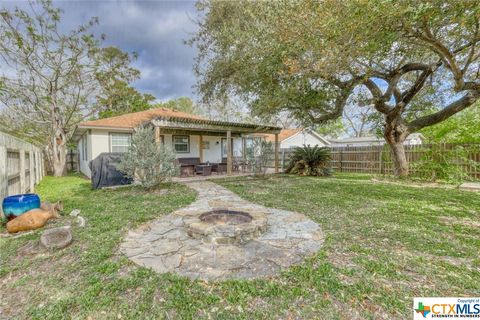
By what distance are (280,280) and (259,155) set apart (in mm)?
7768

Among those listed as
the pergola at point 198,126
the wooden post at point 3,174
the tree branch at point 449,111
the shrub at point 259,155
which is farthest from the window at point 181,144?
the tree branch at point 449,111

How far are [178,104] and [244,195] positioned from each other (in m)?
26.6

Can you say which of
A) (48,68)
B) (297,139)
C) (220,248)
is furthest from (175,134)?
(297,139)

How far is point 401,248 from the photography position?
326cm

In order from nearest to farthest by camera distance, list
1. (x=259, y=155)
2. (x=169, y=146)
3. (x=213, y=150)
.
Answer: (x=169, y=146) → (x=259, y=155) → (x=213, y=150)

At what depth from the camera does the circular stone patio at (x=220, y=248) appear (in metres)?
2.71

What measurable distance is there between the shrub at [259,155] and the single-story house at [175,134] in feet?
2.62

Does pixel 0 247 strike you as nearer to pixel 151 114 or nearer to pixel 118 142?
pixel 118 142

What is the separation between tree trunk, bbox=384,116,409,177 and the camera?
Answer: 961 cm

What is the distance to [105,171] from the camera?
848 cm

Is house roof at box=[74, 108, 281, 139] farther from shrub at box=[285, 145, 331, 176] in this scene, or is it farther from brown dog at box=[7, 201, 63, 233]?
brown dog at box=[7, 201, 63, 233]

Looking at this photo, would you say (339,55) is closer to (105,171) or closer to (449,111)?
(449,111)

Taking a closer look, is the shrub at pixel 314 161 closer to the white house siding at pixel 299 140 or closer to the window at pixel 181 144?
the window at pixel 181 144

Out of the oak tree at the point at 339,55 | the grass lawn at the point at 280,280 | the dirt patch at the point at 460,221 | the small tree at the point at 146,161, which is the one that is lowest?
the grass lawn at the point at 280,280
